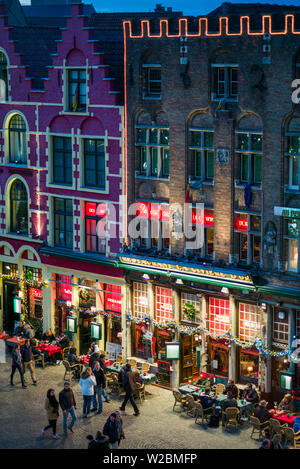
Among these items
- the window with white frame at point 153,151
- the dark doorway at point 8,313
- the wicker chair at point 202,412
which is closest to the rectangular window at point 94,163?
the window with white frame at point 153,151

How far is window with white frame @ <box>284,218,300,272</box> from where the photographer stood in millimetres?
32500

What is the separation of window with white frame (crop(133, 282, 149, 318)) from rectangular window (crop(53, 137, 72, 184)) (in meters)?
6.08

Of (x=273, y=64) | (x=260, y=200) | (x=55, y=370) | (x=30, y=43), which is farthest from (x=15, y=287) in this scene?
(x=273, y=64)

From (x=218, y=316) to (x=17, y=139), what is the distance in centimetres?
1415

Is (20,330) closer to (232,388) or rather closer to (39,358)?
(39,358)

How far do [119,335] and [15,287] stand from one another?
25.7 feet

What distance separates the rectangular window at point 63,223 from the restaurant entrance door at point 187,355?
7625mm

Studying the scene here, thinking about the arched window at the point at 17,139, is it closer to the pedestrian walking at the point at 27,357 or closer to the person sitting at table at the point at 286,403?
the pedestrian walking at the point at 27,357

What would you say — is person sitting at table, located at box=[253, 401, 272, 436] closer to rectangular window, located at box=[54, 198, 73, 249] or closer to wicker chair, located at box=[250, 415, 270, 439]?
wicker chair, located at box=[250, 415, 270, 439]

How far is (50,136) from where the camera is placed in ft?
135

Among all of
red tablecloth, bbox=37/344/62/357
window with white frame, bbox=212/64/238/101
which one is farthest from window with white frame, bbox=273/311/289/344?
red tablecloth, bbox=37/344/62/357

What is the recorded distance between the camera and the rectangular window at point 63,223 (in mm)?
41094

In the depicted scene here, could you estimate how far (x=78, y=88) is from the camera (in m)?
39.6
